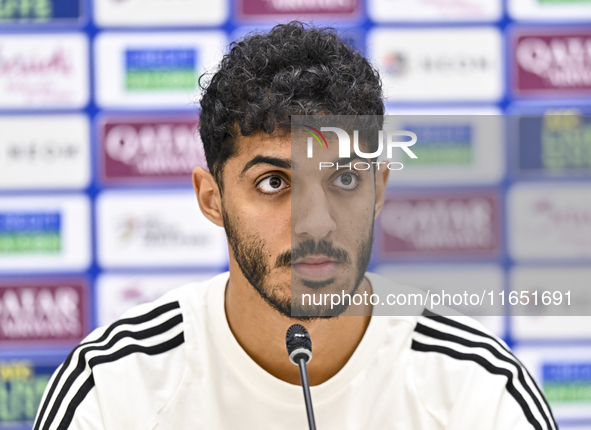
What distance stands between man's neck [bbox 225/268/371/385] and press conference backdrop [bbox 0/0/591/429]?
806mm

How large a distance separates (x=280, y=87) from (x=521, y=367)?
A: 660 mm

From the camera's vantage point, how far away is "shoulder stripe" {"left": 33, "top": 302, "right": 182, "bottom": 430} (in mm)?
858

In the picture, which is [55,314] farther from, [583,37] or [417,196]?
[583,37]

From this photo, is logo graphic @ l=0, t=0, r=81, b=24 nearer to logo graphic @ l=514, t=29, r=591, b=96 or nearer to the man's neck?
the man's neck

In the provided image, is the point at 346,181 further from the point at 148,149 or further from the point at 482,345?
the point at 148,149

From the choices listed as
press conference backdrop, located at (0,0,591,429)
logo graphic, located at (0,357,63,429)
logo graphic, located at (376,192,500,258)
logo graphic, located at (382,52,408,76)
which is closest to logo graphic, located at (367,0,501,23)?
press conference backdrop, located at (0,0,591,429)

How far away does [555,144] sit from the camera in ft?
5.57

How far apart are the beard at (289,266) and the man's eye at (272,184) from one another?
8cm

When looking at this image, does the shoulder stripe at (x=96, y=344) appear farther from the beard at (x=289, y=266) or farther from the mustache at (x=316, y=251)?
the mustache at (x=316, y=251)

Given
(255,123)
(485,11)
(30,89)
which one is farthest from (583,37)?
(30,89)

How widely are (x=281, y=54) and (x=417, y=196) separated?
96 centimetres

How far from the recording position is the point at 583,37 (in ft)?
5.57

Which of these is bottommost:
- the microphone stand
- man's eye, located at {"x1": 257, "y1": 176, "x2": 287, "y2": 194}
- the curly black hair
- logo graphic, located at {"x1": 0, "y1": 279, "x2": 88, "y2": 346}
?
logo graphic, located at {"x1": 0, "y1": 279, "x2": 88, "y2": 346}

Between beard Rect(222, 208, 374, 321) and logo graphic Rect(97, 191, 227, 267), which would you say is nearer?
beard Rect(222, 208, 374, 321)
